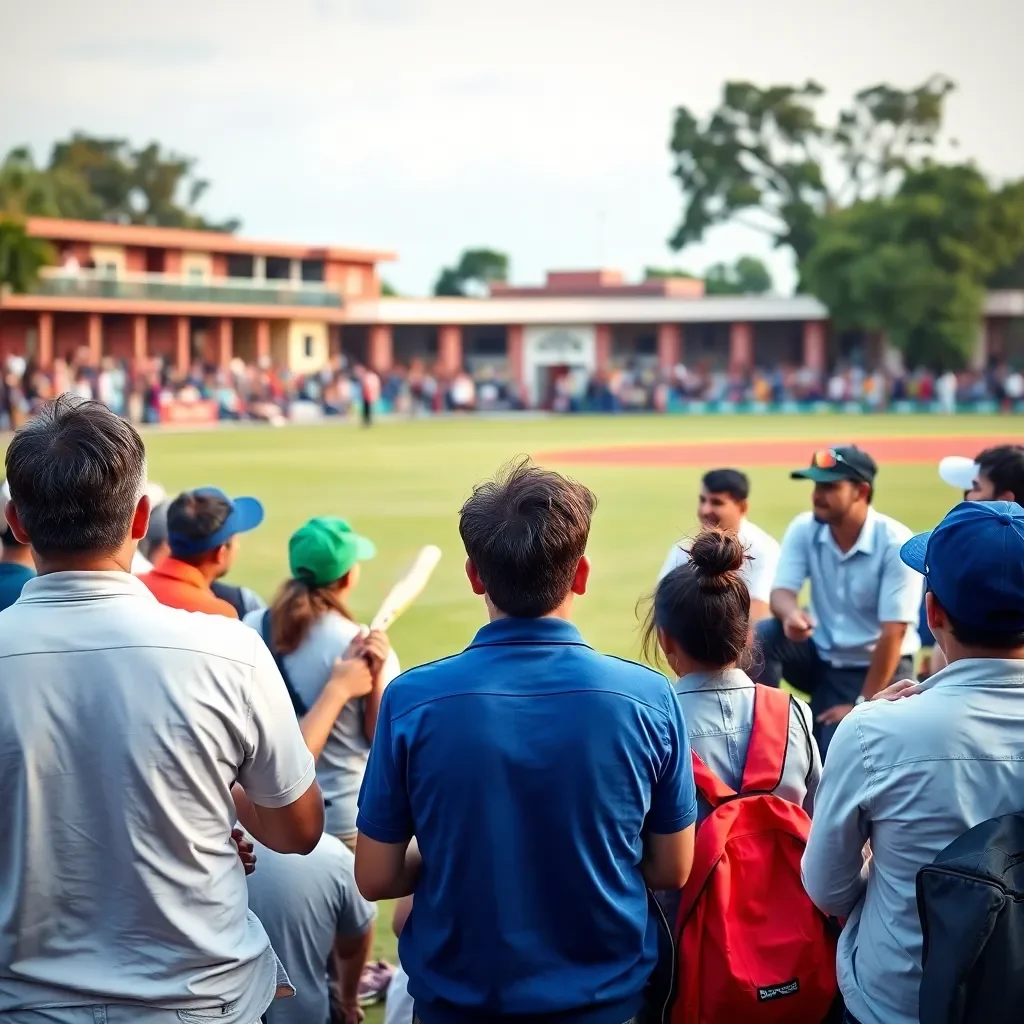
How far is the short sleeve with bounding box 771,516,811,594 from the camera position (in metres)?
6.60

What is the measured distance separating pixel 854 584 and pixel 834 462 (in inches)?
23.4

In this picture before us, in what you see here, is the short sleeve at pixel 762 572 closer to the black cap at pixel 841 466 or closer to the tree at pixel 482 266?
the black cap at pixel 841 466

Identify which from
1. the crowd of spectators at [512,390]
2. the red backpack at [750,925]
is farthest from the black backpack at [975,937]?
the crowd of spectators at [512,390]

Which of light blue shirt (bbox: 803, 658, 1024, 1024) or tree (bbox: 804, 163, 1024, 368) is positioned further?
tree (bbox: 804, 163, 1024, 368)

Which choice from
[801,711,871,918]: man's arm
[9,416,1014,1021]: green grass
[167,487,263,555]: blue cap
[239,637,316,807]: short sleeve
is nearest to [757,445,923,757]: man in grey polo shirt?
[9,416,1014,1021]: green grass

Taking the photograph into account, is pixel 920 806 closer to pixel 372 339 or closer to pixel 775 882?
pixel 775 882

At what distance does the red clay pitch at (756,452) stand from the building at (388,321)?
2417cm

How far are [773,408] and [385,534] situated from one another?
120 feet

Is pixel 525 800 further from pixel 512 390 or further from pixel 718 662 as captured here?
pixel 512 390

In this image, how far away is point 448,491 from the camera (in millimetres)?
19438

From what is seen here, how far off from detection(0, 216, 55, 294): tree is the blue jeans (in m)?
37.5

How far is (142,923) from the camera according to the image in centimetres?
243

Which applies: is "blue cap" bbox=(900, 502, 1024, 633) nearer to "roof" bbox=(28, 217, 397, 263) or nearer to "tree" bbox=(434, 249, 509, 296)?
"roof" bbox=(28, 217, 397, 263)

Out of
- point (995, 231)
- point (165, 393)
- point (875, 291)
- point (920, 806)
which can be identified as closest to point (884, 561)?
point (920, 806)
